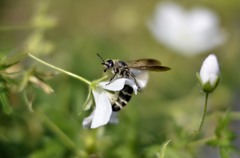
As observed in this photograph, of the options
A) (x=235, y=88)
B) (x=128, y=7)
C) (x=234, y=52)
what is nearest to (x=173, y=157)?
(x=235, y=88)

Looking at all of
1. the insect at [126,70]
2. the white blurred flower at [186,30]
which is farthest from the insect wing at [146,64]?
the white blurred flower at [186,30]

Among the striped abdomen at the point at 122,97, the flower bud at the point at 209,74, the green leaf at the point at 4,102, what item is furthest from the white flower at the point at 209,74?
the green leaf at the point at 4,102

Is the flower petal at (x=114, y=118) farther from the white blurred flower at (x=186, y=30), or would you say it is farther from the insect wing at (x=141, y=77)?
the white blurred flower at (x=186, y=30)

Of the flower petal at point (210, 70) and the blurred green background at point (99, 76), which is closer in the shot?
the flower petal at point (210, 70)

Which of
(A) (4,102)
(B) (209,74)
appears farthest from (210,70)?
(A) (4,102)

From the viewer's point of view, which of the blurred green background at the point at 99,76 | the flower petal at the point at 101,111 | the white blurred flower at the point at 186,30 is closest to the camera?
the flower petal at the point at 101,111

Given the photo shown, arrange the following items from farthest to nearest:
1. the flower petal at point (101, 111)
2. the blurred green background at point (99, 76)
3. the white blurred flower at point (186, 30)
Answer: the white blurred flower at point (186, 30), the blurred green background at point (99, 76), the flower petal at point (101, 111)

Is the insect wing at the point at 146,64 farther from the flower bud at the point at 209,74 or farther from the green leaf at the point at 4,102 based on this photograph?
the green leaf at the point at 4,102

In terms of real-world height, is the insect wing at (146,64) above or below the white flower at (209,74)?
above

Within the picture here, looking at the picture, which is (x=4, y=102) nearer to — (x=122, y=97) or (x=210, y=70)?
(x=122, y=97)
